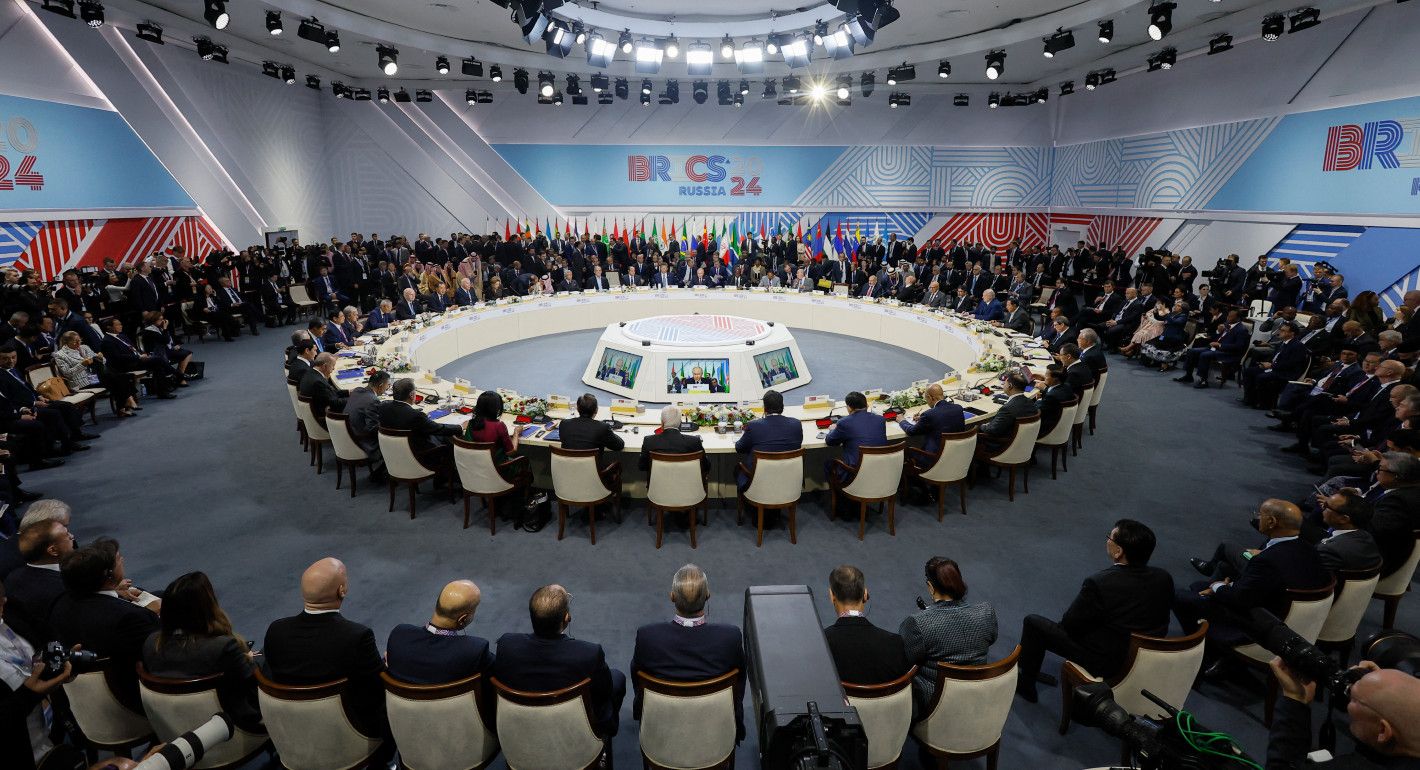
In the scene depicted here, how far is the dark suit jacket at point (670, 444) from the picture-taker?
587 centimetres

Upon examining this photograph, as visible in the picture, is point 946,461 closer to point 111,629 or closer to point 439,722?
point 439,722

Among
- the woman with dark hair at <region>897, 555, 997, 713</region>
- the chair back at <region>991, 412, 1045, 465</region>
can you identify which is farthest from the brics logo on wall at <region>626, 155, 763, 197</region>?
the woman with dark hair at <region>897, 555, 997, 713</region>

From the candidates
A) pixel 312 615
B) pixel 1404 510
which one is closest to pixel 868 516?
pixel 1404 510

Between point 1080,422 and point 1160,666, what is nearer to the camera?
point 1160,666

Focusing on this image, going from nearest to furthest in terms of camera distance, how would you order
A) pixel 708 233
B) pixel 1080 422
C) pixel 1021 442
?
pixel 1021 442
pixel 1080 422
pixel 708 233

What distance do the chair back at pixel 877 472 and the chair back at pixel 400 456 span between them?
3767mm

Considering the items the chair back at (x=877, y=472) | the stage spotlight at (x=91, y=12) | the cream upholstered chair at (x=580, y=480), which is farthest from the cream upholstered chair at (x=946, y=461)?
the stage spotlight at (x=91, y=12)

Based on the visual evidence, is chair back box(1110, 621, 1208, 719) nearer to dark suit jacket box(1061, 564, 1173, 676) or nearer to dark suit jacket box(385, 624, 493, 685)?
dark suit jacket box(1061, 564, 1173, 676)

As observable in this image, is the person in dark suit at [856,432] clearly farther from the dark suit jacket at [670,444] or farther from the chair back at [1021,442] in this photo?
the chair back at [1021,442]

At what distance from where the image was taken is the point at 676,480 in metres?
5.81

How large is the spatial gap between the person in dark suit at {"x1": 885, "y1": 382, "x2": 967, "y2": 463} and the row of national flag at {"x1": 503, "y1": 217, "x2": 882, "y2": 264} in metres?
15.0

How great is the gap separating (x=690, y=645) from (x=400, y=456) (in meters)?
4.14

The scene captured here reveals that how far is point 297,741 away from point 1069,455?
774cm

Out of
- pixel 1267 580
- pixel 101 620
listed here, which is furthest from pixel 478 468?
pixel 1267 580
